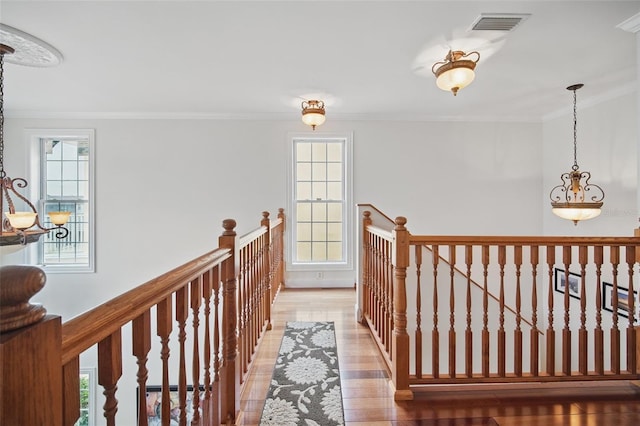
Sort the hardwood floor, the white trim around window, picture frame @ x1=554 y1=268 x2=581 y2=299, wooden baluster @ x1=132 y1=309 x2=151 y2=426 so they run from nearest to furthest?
wooden baluster @ x1=132 y1=309 x2=151 y2=426
the hardwood floor
picture frame @ x1=554 y1=268 x2=581 y2=299
the white trim around window

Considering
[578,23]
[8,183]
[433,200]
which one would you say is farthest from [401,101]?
[8,183]

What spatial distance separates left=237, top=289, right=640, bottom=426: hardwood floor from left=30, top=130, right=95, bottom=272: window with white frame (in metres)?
3.95

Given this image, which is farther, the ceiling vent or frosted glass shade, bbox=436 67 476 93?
frosted glass shade, bbox=436 67 476 93

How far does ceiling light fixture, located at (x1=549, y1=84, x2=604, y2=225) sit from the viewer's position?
11.9 ft

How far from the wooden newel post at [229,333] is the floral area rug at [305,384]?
0.84ft

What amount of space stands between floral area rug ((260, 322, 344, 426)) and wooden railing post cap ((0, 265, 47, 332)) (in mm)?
1668

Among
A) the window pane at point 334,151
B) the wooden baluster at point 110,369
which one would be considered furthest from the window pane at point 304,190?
the wooden baluster at point 110,369

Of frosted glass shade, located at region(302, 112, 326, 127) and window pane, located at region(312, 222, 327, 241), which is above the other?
frosted glass shade, located at region(302, 112, 326, 127)

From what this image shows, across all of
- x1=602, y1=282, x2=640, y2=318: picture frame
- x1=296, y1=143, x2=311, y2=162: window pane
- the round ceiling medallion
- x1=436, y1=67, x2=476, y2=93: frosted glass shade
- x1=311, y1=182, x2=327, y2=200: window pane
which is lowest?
x1=602, y1=282, x2=640, y2=318: picture frame

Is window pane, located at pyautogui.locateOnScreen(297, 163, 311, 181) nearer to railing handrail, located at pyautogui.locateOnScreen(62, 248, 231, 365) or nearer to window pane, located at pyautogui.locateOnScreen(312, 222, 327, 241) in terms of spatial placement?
window pane, located at pyautogui.locateOnScreen(312, 222, 327, 241)

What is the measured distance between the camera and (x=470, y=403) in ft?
6.34

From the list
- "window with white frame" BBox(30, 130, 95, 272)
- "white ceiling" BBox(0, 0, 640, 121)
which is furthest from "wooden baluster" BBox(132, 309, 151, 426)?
"window with white frame" BBox(30, 130, 95, 272)

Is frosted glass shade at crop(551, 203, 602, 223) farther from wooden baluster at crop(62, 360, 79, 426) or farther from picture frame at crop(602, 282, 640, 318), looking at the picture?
wooden baluster at crop(62, 360, 79, 426)

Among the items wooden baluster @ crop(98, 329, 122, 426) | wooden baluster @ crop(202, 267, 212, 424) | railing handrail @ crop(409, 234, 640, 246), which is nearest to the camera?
wooden baluster @ crop(98, 329, 122, 426)
